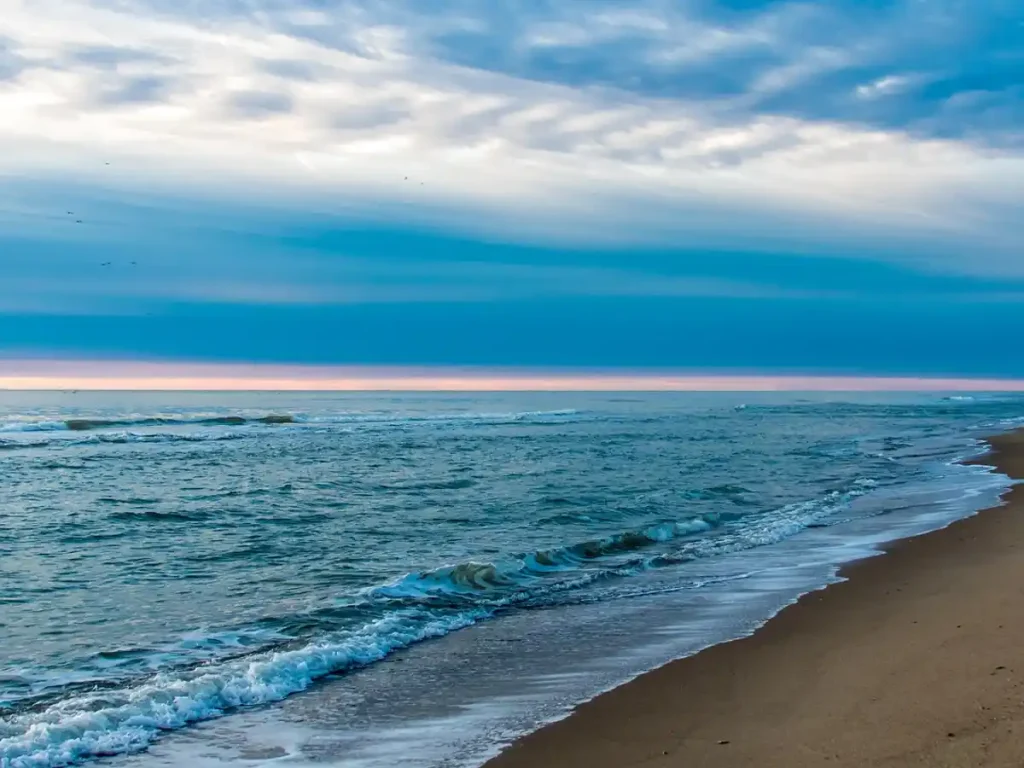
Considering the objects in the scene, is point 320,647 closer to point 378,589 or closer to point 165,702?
point 165,702

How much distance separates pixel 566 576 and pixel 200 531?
7.16 metres

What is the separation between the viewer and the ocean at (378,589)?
6.41 m

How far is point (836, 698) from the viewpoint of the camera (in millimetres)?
6277

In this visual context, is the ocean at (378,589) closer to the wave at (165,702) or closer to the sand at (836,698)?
the wave at (165,702)

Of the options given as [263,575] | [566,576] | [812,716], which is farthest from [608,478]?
[812,716]

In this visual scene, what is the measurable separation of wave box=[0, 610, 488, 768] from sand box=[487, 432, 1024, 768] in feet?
8.18

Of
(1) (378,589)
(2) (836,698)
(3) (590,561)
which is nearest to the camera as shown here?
(2) (836,698)

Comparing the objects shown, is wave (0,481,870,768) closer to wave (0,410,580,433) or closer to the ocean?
the ocean

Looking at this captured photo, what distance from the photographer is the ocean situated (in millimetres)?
6410

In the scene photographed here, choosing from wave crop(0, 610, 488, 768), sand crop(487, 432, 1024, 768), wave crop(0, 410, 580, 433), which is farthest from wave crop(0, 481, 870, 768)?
wave crop(0, 410, 580, 433)

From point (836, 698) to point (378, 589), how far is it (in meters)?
6.01

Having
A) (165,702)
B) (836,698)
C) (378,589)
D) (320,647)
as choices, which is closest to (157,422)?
(378,589)

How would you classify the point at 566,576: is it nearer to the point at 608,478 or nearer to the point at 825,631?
the point at 825,631

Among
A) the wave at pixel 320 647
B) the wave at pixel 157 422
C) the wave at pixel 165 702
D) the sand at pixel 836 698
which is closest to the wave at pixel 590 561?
the wave at pixel 320 647
